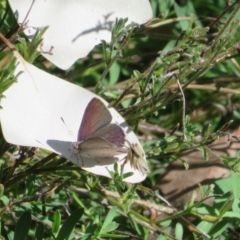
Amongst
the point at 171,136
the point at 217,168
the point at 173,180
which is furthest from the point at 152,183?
the point at 171,136

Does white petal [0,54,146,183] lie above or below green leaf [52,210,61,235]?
above

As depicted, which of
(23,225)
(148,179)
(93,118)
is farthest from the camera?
(148,179)

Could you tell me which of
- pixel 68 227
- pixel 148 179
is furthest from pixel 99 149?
pixel 148 179

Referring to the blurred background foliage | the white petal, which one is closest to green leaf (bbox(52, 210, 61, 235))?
the blurred background foliage

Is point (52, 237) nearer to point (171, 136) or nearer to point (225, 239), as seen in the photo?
point (171, 136)

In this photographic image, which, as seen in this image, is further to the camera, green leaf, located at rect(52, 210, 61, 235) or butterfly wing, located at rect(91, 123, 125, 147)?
green leaf, located at rect(52, 210, 61, 235)

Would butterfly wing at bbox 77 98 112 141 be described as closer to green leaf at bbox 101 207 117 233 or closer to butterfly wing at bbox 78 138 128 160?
butterfly wing at bbox 78 138 128 160

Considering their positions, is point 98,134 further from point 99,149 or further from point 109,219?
point 109,219

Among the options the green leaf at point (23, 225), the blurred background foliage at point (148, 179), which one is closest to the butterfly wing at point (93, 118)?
the blurred background foliage at point (148, 179)
